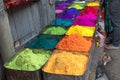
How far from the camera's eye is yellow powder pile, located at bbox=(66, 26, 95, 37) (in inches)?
124

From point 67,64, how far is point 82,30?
1.05m

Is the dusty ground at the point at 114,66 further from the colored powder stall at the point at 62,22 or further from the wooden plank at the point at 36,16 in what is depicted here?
the wooden plank at the point at 36,16

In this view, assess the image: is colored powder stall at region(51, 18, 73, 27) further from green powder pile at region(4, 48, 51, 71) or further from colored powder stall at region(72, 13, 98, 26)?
green powder pile at region(4, 48, 51, 71)

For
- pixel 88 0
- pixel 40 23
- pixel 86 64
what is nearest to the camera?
pixel 86 64

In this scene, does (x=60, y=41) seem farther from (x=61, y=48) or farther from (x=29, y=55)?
(x=29, y=55)

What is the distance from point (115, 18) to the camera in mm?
4062

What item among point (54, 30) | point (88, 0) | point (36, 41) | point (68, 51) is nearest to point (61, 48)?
point (68, 51)

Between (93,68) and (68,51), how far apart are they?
549mm

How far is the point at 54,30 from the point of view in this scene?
3.26 metres

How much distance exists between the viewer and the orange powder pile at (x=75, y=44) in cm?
269

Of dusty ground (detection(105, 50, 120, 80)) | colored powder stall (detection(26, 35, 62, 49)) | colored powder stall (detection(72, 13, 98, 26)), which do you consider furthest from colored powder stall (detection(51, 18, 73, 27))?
dusty ground (detection(105, 50, 120, 80))

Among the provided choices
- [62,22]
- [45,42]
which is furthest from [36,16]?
[45,42]

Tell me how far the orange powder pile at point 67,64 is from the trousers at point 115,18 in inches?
67.9

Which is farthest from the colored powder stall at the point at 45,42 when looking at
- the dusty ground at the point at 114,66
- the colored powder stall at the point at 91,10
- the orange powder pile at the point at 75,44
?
the colored powder stall at the point at 91,10
